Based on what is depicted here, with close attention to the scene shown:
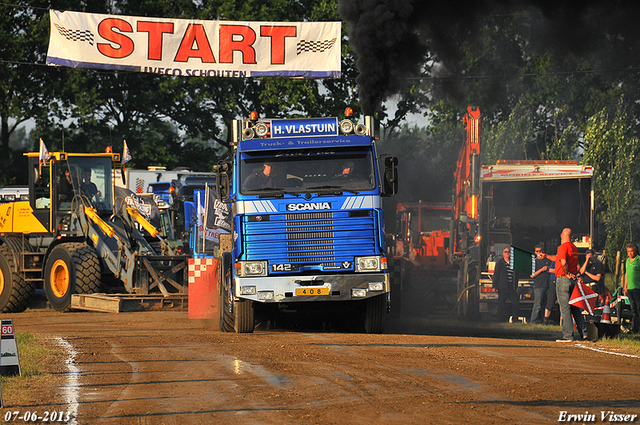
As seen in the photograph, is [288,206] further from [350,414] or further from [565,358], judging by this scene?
[350,414]

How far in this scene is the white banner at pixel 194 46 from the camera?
21906 millimetres

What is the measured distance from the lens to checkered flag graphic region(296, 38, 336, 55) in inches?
909

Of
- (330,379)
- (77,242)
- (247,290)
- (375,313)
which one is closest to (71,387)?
(330,379)

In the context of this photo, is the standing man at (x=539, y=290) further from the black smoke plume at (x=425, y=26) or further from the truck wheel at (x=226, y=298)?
the truck wheel at (x=226, y=298)

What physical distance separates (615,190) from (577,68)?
8690 millimetres

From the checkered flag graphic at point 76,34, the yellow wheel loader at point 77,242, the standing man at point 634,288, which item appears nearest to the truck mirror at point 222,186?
the yellow wheel loader at point 77,242

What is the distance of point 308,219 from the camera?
12.6 meters

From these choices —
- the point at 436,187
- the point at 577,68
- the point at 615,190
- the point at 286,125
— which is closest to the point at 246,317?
the point at 286,125

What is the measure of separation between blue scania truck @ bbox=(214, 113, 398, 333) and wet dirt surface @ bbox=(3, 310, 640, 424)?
33.3 inches

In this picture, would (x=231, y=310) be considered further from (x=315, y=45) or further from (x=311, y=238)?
(x=315, y=45)

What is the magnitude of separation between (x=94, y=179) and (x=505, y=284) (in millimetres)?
9892

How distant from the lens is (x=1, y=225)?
20.9 m

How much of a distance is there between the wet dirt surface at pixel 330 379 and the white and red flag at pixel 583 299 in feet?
2.73

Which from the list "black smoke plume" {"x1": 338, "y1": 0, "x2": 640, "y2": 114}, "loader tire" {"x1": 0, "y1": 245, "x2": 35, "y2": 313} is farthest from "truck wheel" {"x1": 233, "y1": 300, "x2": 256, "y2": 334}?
"loader tire" {"x1": 0, "y1": 245, "x2": 35, "y2": 313}
